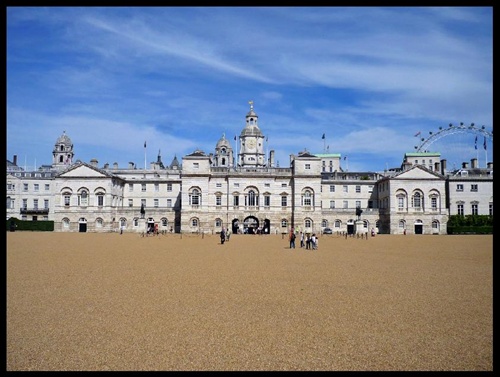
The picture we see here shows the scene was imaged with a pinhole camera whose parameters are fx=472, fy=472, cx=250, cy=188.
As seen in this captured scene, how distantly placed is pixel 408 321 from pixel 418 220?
208 ft

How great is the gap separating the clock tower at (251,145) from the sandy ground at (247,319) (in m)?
79.4

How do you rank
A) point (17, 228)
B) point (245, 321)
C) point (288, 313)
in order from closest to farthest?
point (245, 321) < point (288, 313) < point (17, 228)

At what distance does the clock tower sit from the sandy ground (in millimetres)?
79442

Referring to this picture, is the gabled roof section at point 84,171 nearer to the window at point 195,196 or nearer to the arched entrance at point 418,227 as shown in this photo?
the window at point 195,196

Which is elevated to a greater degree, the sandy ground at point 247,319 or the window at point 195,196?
the window at point 195,196

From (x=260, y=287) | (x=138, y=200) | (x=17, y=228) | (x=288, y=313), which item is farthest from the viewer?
(x=138, y=200)

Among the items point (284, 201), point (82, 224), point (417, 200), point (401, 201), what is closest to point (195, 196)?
point (284, 201)

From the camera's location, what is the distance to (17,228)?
71688mm

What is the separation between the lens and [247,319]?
1257 centimetres

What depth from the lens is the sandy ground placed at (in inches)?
376

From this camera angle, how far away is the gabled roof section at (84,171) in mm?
73062

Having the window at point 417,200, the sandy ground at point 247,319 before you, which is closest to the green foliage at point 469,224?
the window at point 417,200
